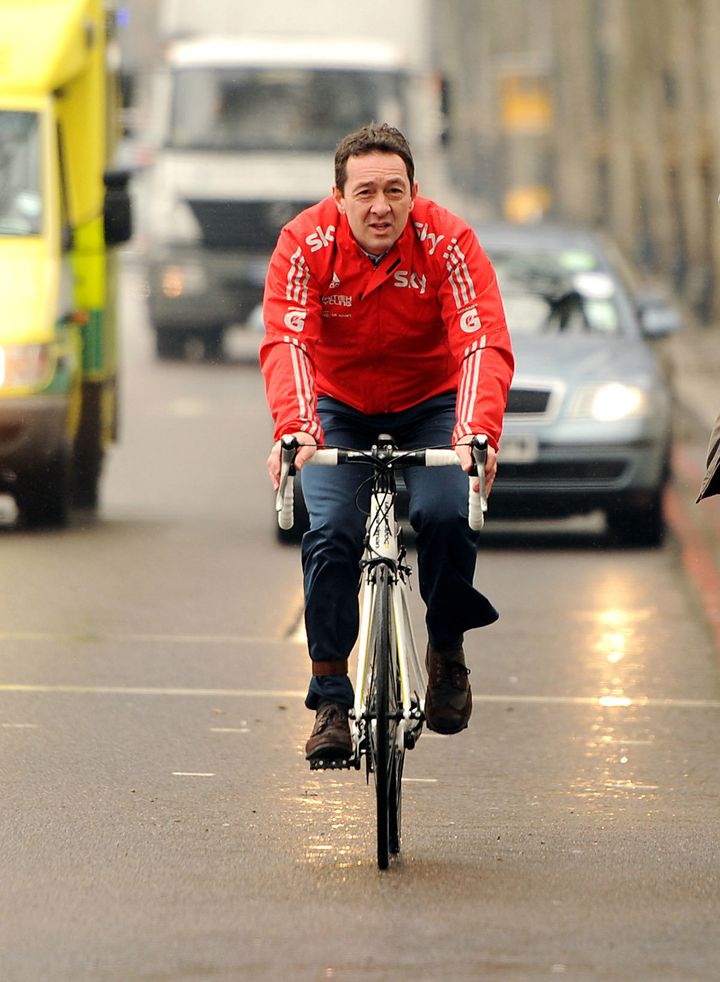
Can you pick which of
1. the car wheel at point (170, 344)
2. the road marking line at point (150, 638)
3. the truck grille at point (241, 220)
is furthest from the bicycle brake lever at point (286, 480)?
the car wheel at point (170, 344)

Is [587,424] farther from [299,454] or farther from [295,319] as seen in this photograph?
[299,454]

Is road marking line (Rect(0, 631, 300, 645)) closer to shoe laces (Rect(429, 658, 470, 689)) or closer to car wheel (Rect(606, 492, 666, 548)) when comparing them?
shoe laces (Rect(429, 658, 470, 689))

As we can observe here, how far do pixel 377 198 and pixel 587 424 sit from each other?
7.41m

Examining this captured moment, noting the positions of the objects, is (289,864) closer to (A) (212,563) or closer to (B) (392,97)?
(A) (212,563)

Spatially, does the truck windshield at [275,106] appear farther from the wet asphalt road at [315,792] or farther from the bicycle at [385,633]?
the bicycle at [385,633]

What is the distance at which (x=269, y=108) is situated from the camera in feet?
88.1

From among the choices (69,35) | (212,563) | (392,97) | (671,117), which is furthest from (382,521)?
(671,117)

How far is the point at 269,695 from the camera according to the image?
9.04m

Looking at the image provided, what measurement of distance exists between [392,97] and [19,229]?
12.7 metres

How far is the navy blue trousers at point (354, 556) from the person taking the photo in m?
6.35

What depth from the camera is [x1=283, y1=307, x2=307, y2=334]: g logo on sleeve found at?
634cm

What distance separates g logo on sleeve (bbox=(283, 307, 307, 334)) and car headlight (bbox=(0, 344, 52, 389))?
289 inches

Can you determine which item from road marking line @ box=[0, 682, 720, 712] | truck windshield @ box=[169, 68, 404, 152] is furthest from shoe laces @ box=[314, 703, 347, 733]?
truck windshield @ box=[169, 68, 404, 152]

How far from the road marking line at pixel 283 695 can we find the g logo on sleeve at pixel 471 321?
2.86m
